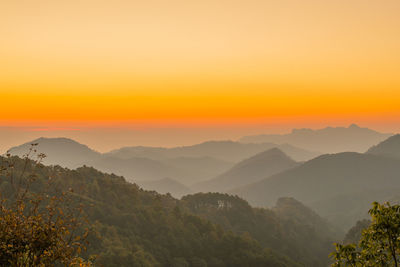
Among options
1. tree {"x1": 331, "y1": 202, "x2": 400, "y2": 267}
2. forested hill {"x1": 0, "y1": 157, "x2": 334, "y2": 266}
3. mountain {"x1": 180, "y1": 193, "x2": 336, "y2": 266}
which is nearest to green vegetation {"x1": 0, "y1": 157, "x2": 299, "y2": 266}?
forested hill {"x1": 0, "y1": 157, "x2": 334, "y2": 266}

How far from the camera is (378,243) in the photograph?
13.1 m

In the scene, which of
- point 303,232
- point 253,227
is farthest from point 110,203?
point 303,232

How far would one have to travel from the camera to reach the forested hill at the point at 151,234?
72.9 m

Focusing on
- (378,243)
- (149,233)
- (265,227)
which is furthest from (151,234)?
(378,243)

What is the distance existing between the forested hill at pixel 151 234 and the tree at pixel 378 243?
5723 cm

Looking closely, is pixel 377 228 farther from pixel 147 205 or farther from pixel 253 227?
pixel 253 227

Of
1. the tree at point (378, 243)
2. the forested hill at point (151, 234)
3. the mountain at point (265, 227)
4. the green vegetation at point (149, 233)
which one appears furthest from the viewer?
the mountain at point (265, 227)

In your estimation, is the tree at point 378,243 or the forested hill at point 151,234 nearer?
the tree at point 378,243

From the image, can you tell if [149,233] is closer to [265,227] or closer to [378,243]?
[265,227]

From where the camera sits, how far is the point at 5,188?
242 ft

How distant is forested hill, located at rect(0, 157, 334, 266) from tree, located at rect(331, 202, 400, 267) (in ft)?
188

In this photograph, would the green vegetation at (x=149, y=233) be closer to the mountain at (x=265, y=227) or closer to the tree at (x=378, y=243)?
the mountain at (x=265, y=227)

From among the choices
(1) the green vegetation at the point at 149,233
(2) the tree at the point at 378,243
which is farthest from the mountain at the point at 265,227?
(2) the tree at the point at 378,243

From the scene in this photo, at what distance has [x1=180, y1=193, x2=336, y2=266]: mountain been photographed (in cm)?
11512
